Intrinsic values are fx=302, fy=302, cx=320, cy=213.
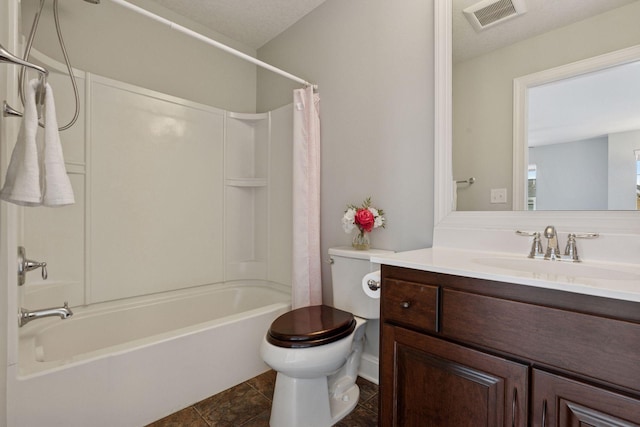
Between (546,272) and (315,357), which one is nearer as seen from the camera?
(546,272)

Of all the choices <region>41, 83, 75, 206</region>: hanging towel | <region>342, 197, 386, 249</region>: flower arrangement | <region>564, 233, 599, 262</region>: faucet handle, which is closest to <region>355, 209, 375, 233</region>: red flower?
<region>342, 197, 386, 249</region>: flower arrangement

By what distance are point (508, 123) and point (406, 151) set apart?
1.59 feet

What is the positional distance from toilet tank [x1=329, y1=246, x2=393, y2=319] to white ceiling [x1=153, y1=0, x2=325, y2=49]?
1.80 metres

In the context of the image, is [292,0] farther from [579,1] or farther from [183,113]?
[579,1]

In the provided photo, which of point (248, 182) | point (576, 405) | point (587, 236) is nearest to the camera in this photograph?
point (576, 405)

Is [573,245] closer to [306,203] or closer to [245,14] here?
[306,203]

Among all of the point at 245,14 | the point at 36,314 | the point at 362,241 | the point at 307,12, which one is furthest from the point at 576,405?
the point at 245,14

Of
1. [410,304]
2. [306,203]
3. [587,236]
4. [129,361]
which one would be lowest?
[129,361]

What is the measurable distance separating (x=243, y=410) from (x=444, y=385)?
109 centimetres

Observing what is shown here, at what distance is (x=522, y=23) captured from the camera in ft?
4.16

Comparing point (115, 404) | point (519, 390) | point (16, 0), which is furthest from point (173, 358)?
point (16, 0)

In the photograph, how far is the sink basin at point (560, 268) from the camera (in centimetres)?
90

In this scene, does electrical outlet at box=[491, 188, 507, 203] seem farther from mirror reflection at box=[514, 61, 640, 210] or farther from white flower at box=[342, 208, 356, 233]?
white flower at box=[342, 208, 356, 233]

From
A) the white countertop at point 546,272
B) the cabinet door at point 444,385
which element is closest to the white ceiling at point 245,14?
the white countertop at point 546,272
